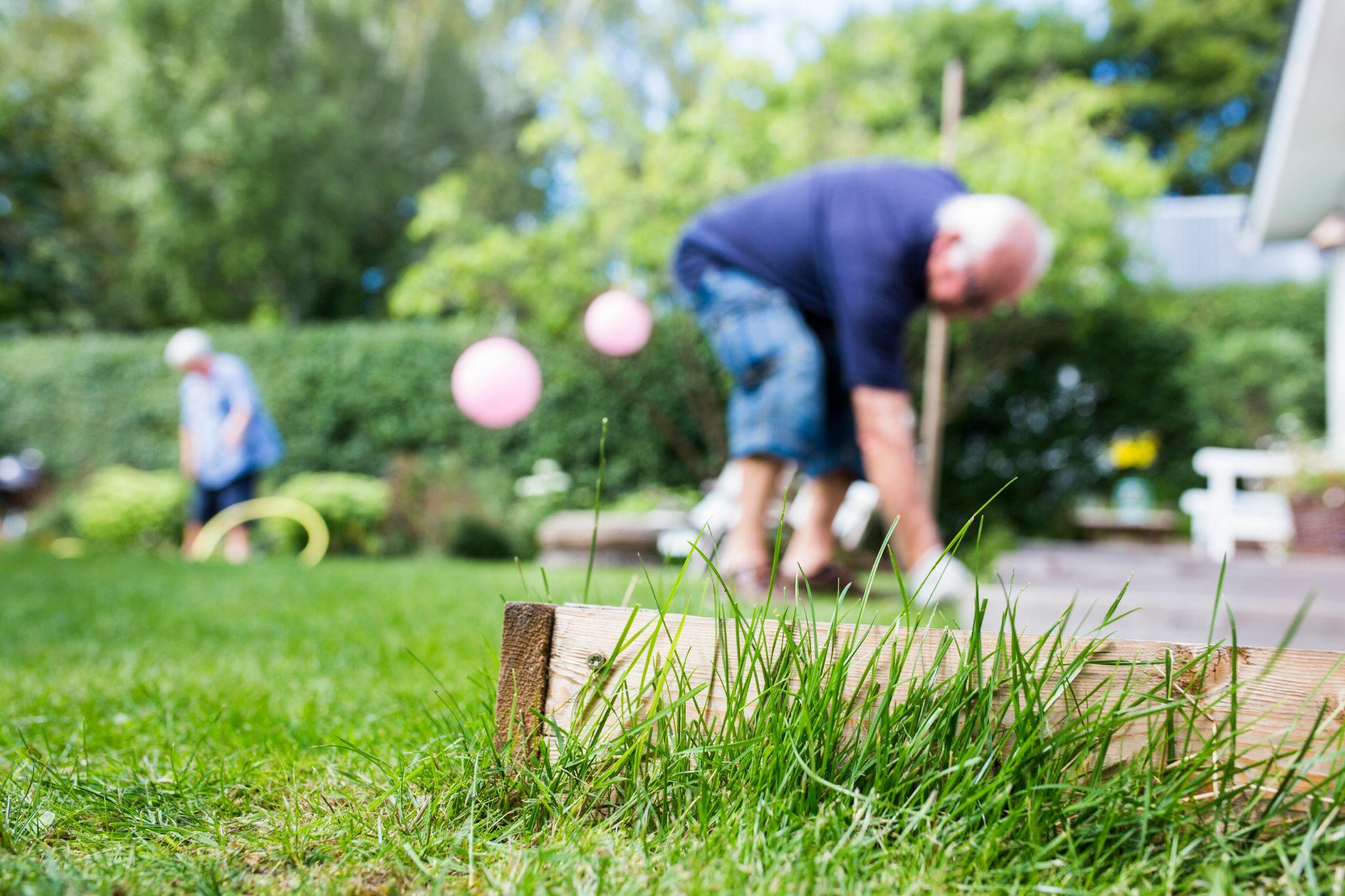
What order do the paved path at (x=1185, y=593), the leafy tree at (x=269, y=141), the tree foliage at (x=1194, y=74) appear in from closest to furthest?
the paved path at (x=1185, y=593) < the leafy tree at (x=269, y=141) < the tree foliage at (x=1194, y=74)

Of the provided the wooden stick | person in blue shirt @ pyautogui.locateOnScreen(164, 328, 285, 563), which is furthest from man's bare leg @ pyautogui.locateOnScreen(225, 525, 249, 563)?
the wooden stick

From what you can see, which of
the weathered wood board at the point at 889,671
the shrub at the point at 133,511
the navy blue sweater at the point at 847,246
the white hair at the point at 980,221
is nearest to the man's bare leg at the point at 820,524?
the navy blue sweater at the point at 847,246

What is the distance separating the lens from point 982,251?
2.61m

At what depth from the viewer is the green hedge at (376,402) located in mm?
8695

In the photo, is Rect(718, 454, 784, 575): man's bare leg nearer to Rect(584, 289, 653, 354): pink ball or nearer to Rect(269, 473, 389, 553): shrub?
Rect(584, 289, 653, 354): pink ball

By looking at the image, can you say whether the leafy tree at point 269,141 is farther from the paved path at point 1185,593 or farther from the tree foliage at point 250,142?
the paved path at point 1185,593

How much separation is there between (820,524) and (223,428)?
5.14 m

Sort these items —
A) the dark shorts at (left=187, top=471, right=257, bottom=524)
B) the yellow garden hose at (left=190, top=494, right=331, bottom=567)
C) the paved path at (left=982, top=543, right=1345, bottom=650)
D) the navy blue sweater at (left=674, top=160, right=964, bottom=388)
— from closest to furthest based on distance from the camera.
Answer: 1. the paved path at (left=982, top=543, right=1345, bottom=650)
2. the navy blue sweater at (left=674, top=160, right=964, bottom=388)
3. the yellow garden hose at (left=190, top=494, right=331, bottom=567)
4. the dark shorts at (left=187, top=471, right=257, bottom=524)

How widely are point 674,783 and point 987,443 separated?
8.14 meters

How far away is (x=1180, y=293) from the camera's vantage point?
Answer: 8781 mm

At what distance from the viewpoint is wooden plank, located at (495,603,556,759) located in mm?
1053

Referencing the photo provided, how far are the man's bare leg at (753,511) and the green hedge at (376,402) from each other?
17.8 feet

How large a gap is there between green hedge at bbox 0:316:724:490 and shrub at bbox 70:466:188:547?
1.17 m

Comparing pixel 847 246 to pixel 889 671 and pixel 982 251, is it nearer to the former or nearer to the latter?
pixel 982 251
